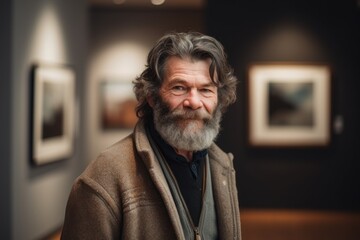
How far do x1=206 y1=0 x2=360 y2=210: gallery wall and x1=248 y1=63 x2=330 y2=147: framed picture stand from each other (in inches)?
3.3

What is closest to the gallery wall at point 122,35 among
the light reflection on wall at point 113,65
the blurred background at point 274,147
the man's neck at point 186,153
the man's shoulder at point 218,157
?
the light reflection on wall at point 113,65

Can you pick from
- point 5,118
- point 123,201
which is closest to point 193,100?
point 123,201

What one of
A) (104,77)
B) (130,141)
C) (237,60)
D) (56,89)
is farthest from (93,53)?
(130,141)

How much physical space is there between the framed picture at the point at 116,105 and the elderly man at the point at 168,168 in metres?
10.6

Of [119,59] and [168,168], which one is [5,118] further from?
[119,59]

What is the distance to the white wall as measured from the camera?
613 cm

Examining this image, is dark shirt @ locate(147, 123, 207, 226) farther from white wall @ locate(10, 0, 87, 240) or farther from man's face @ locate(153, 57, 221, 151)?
white wall @ locate(10, 0, 87, 240)

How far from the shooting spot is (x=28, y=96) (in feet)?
21.2

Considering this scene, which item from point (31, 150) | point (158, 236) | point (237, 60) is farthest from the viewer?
point (237, 60)

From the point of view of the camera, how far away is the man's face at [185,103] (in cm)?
216

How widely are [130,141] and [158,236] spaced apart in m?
0.33

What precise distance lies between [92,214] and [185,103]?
0.46 metres

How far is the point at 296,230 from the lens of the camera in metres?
7.46

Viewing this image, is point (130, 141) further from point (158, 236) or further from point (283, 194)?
point (283, 194)
